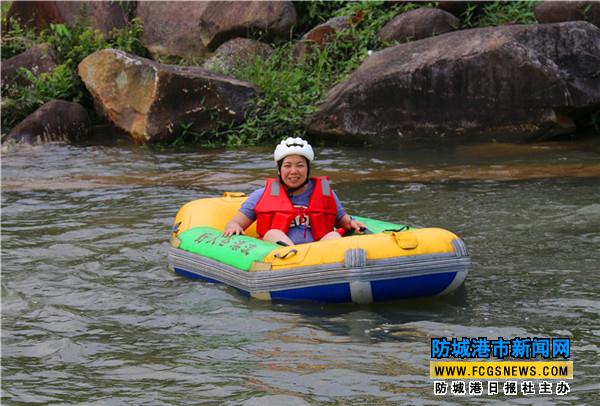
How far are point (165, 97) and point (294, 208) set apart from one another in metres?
6.01

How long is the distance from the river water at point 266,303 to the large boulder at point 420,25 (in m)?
2.92

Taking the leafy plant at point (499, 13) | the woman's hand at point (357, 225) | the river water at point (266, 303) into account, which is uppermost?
the leafy plant at point (499, 13)

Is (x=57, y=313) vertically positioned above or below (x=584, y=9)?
below

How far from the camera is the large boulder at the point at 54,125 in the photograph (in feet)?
41.9

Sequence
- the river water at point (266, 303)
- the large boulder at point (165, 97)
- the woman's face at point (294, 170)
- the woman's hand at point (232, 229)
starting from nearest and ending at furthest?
the river water at point (266, 303), the woman's hand at point (232, 229), the woman's face at point (294, 170), the large boulder at point (165, 97)

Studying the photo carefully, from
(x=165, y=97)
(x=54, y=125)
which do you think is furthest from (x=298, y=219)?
(x=54, y=125)

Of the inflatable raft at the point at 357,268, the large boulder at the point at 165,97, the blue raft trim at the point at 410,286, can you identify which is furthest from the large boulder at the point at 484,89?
the blue raft trim at the point at 410,286

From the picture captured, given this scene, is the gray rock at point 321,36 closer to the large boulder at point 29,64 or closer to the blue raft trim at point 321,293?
the large boulder at point 29,64

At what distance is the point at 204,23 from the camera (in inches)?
571

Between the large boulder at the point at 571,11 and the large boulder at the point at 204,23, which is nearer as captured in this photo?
the large boulder at the point at 571,11

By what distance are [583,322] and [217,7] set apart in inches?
394

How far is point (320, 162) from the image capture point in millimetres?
11188

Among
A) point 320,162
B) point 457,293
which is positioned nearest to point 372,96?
point 320,162

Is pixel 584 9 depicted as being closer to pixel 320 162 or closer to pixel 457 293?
pixel 320 162
